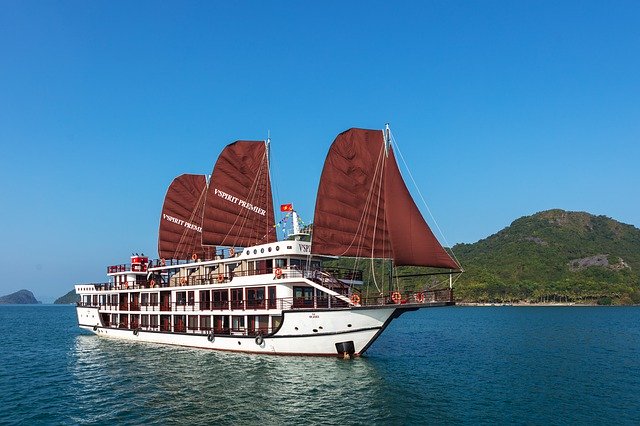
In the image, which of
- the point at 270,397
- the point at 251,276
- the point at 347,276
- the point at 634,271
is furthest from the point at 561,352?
the point at 634,271

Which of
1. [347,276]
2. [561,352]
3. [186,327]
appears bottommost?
[561,352]

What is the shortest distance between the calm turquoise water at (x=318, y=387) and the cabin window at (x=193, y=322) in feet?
6.20

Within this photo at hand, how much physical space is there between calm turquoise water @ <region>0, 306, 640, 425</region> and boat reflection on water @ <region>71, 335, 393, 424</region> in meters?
0.06

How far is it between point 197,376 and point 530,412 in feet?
55.2

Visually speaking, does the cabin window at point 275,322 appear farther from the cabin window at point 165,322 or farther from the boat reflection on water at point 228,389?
the cabin window at point 165,322

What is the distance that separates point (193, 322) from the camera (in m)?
39.2

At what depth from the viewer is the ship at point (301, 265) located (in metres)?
30.5

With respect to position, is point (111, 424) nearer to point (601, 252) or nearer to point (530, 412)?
point (530, 412)

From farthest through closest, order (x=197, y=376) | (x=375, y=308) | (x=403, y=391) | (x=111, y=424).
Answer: (x=375, y=308) < (x=197, y=376) < (x=403, y=391) < (x=111, y=424)

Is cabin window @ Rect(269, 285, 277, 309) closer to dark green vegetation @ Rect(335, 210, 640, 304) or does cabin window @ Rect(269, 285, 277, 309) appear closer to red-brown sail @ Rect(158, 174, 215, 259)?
red-brown sail @ Rect(158, 174, 215, 259)

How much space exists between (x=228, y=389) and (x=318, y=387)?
172 inches

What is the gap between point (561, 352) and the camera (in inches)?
1654

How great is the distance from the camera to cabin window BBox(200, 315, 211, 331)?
37781mm

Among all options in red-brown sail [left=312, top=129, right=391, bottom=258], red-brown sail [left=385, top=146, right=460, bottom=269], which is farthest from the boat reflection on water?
red-brown sail [left=312, top=129, right=391, bottom=258]
